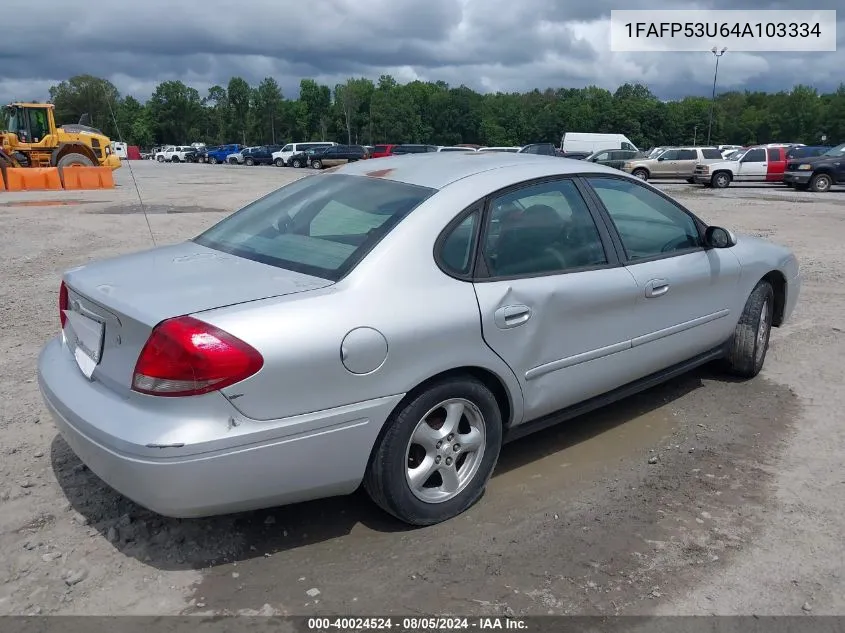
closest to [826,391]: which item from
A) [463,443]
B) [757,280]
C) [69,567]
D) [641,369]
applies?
[757,280]

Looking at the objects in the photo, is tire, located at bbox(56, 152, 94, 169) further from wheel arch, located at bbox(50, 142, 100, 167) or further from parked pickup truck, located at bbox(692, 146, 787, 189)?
parked pickup truck, located at bbox(692, 146, 787, 189)

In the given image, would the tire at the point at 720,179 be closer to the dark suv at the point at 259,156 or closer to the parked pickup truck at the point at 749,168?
the parked pickup truck at the point at 749,168

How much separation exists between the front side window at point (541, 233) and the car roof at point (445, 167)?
0.41ft

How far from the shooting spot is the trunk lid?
2711mm

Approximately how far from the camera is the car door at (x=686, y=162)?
1176 inches

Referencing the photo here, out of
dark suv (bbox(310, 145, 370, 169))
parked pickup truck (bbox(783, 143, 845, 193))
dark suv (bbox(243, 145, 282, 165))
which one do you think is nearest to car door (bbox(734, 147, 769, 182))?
parked pickup truck (bbox(783, 143, 845, 193))

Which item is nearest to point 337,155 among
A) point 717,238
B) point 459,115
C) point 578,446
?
point 717,238

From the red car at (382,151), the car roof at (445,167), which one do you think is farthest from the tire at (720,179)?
the car roof at (445,167)

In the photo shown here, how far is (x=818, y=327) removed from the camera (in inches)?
252

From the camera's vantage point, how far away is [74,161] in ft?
85.6

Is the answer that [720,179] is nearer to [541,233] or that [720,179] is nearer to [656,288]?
[656,288]

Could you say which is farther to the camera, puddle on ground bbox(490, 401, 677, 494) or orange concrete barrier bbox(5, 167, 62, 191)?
orange concrete barrier bbox(5, 167, 62, 191)

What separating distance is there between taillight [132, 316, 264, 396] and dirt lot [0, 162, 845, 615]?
32.7 inches

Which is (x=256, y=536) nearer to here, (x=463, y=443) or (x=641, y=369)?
(x=463, y=443)
